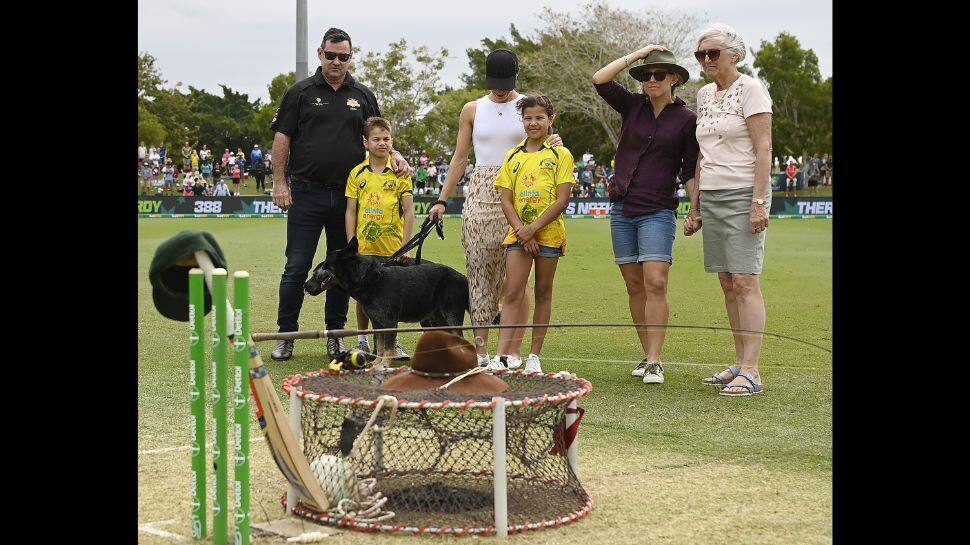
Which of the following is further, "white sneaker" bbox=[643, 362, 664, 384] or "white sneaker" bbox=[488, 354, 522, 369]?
"white sneaker" bbox=[643, 362, 664, 384]

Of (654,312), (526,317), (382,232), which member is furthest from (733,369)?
(382,232)

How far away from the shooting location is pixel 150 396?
6.97 m

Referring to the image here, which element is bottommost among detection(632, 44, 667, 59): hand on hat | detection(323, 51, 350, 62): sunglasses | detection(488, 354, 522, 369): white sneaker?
detection(488, 354, 522, 369): white sneaker

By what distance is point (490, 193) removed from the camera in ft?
25.9

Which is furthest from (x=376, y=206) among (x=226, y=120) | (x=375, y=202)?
(x=226, y=120)

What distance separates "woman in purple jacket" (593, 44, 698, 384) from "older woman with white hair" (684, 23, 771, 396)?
276 mm

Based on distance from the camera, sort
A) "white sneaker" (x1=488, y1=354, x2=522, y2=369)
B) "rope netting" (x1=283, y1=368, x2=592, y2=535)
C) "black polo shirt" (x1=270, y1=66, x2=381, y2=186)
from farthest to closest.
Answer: "black polo shirt" (x1=270, y1=66, x2=381, y2=186)
"white sneaker" (x1=488, y1=354, x2=522, y2=369)
"rope netting" (x1=283, y1=368, x2=592, y2=535)

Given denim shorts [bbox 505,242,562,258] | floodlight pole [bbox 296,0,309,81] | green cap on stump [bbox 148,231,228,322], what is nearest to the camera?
green cap on stump [bbox 148,231,228,322]

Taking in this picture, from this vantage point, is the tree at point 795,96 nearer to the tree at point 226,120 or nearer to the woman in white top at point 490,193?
the tree at point 226,120

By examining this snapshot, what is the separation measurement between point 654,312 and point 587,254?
1166 cm

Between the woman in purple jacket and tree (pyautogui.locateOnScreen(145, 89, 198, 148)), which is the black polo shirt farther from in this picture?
tree (pyautogui.locateOnScreen(145, 89, 198, 148))

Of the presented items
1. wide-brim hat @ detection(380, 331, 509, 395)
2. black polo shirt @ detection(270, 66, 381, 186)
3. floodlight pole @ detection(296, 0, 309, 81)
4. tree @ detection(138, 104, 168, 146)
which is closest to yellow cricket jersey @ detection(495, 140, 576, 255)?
black polo shirt @ detection(270, 66, 381, 186)

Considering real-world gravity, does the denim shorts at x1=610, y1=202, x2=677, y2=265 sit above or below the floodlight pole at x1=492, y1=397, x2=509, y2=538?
above

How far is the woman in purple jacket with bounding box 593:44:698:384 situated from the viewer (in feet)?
24.4
